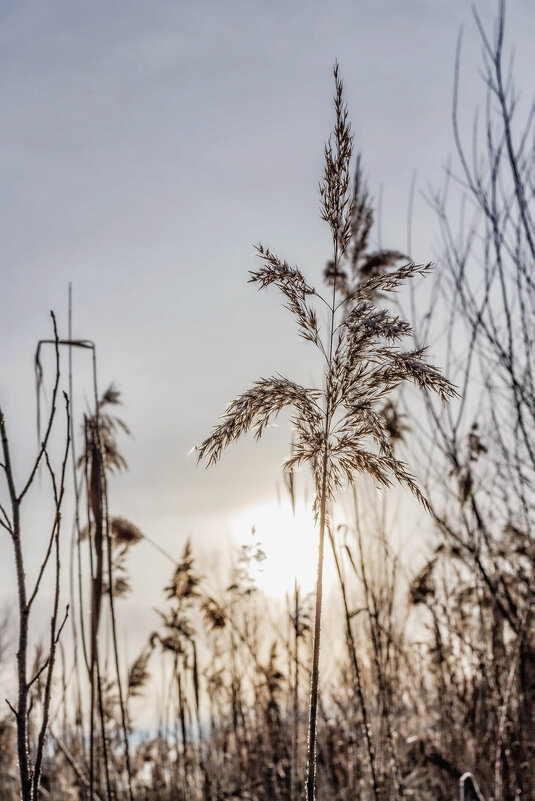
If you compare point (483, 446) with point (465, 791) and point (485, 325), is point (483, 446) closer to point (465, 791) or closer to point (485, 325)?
point (485, 325)

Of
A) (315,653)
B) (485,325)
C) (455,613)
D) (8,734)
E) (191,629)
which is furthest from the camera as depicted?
(8,734)

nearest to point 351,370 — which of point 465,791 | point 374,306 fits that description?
point 374,306

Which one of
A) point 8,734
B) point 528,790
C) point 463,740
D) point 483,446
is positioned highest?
point 483,446

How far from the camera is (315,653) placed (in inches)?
54.5

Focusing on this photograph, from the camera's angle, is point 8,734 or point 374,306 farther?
point 8,734

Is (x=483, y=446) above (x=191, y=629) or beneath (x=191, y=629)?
above

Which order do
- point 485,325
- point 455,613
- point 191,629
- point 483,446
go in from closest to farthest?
1. point 485,325
2. point 191,629
3. point 483,446
4. point 455,613

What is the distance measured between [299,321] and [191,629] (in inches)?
142

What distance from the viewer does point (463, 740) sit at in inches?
201

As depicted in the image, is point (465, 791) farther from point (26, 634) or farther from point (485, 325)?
point (485, 325)

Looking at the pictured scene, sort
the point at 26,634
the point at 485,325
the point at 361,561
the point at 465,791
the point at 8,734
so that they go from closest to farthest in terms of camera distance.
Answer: the point at 26,634 < the point at 465,791 < the point at 361,561 < the point at 485,325 < the point at 8,734

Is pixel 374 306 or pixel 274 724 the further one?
pixel 274 724

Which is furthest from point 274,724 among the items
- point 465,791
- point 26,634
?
point 26,634

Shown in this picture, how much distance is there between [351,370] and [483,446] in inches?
164
